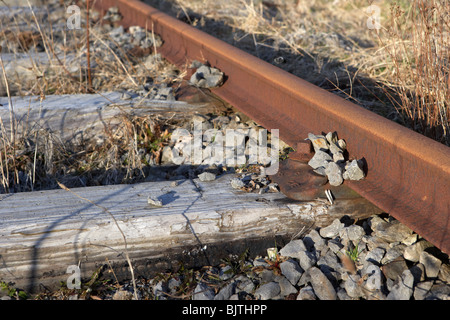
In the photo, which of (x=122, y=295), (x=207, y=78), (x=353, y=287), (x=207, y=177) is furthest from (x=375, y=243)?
(x=207, y=78)

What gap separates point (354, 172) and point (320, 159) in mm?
210

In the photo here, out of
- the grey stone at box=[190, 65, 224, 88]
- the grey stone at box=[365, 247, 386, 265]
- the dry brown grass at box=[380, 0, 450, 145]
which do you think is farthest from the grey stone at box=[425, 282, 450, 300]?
the grey stone at box=[190, 65, 224, 88]

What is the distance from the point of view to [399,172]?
7.98 feet

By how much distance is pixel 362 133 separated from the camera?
262cm

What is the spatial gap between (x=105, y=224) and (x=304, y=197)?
1.07 meters

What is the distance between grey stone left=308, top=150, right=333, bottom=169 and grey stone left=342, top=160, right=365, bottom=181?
13cm

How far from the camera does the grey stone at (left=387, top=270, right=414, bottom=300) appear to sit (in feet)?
6.62

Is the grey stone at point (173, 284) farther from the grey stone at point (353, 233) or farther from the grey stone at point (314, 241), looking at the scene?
the grey stone at point (353, 233)

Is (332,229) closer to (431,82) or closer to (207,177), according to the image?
(207,177)

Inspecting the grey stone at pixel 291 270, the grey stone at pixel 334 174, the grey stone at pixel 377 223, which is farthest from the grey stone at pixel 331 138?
the grey stone at pixel 291 270

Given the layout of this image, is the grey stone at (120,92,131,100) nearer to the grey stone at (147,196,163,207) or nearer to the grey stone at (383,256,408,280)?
the grey stone at (147,196,163,207)

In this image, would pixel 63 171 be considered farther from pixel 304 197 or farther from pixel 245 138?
pixel 304 197
